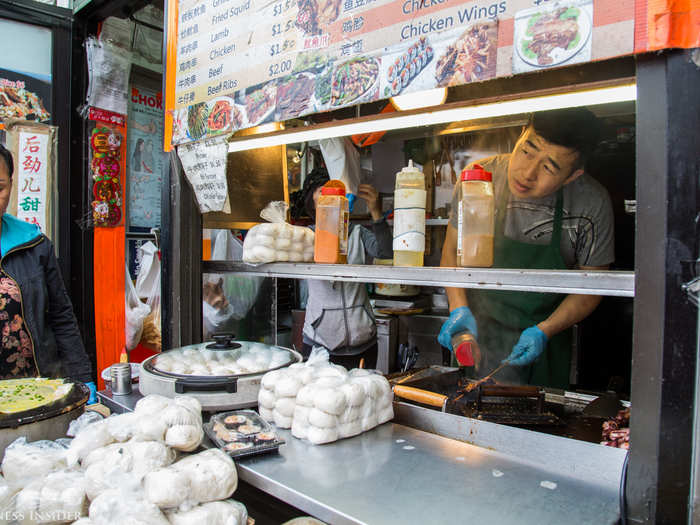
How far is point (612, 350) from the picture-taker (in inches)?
157

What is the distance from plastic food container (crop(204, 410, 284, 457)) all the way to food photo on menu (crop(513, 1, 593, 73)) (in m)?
1.21

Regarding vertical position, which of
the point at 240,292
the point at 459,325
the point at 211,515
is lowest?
the point at 211,515

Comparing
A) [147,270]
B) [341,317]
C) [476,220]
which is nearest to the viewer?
[476,220]

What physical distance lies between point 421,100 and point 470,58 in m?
0.34

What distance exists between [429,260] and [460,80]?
10.7 feet

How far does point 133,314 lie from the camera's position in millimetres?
3832

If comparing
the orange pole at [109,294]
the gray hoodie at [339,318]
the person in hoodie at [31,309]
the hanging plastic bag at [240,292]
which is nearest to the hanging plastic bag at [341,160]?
the gray hoodie at [339,318]

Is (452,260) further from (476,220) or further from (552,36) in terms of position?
(552,36)

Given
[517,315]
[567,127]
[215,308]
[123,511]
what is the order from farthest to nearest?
[517,315]
[215,308]
[567,127]
[123,511]

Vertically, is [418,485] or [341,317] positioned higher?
[341,317]

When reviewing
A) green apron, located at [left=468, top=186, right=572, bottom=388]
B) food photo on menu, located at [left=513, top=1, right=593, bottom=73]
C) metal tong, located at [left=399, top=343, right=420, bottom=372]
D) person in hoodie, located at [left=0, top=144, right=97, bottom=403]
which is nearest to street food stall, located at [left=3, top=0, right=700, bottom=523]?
food photo on menu, located at [left=513, top=1, right=593, bottom=73]

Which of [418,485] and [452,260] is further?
[452,260]

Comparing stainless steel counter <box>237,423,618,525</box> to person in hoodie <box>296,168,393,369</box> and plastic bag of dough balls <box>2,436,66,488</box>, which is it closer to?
plastic bag of dough balls <box>2,436,66,488</box>

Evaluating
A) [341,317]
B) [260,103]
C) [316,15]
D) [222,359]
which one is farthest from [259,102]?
[341,317]
